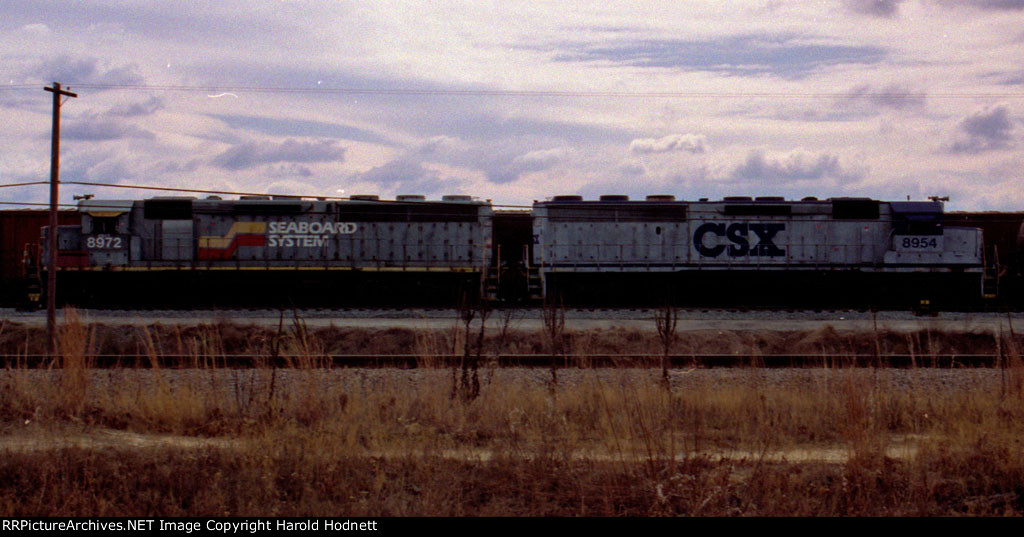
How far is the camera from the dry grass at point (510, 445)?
5113 millimetres

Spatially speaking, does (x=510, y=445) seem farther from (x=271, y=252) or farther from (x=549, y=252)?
(x=271, y=252)

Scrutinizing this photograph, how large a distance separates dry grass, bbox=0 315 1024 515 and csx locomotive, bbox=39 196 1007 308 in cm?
1228

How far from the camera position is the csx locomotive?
22078 mm

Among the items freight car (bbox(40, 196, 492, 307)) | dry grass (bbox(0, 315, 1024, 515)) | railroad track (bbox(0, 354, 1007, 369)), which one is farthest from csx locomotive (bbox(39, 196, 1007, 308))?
dry grass (bbox(0, 315, 1024, 515))

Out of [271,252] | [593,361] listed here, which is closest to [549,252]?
[271,252]

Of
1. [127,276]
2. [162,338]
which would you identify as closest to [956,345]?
[162,338]

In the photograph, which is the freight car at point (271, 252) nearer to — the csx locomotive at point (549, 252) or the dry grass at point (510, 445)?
the csx locomotive at point (549, 252)

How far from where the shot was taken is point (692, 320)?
1845cm

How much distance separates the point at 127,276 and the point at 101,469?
18465mm

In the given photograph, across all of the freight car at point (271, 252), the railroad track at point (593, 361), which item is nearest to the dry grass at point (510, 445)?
the railroad track at point (593, 361)

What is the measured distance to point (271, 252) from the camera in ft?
73.4

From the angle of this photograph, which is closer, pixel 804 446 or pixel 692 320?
pixel 804 446

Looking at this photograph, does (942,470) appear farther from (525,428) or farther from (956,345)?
(956,345)
